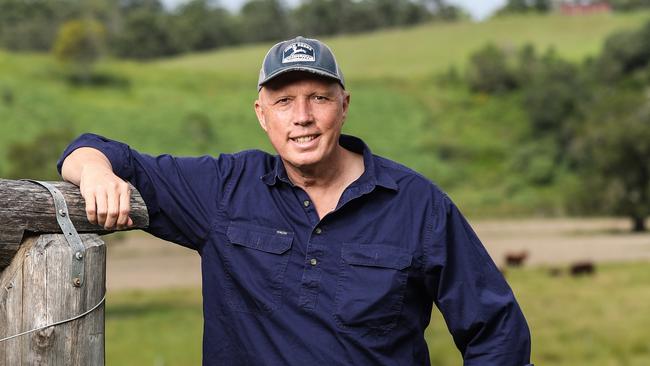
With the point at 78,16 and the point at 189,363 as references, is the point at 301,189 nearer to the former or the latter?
the point at 189,363

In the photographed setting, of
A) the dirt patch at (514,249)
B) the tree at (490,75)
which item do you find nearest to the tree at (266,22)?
the tree at (490,75)

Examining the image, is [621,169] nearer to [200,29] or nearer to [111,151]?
[111,151]

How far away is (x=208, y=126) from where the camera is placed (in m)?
61.3

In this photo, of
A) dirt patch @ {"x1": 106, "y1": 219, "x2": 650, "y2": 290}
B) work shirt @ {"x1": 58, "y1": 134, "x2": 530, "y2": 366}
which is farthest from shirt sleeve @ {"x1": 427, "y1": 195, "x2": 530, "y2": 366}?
dirt patch @ {"x1": 106, "y1": 219, "x2": 650, "y2": 290}

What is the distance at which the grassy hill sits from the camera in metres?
57.3

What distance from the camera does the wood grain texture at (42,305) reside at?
105 inches

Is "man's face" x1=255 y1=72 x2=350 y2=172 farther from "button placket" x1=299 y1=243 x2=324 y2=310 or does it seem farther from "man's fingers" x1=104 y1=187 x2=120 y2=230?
"man's fingers" x1=104 y1=187 x2=120 y2=230

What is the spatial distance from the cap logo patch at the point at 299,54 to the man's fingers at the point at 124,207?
0.63 meters

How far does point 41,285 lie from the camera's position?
269 centimetres

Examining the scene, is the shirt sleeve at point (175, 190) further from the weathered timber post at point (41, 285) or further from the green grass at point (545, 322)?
the green grass at point (545, 322)

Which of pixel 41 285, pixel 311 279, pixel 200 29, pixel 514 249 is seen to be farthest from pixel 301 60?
pixel 200 29

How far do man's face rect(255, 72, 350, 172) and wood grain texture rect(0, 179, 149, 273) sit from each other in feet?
2.20

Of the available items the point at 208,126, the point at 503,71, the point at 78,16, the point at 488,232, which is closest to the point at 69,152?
the point at 488,232

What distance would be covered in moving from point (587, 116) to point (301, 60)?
52278 millimetres
